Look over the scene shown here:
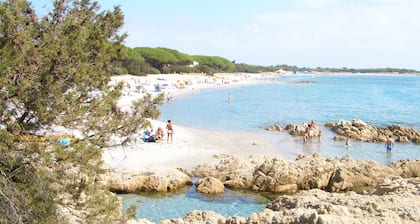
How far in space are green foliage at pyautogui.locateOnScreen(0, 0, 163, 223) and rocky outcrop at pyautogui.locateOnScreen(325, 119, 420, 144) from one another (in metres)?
25.2

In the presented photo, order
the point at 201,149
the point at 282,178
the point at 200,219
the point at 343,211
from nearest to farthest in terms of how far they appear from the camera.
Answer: the point at 343,211 → the point at 200,219 → the point at 282,178 → the point at 201,149

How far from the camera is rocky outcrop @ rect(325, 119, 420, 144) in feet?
98.1

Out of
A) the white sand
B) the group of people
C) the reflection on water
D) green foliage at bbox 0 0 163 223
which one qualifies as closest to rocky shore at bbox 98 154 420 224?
the reflection on water

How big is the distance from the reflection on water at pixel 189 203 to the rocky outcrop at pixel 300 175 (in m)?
0.56

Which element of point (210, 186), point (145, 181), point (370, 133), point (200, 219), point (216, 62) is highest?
point (216, 62)

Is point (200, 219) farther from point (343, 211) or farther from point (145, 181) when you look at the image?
point (145, 181)

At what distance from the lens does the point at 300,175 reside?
1570 centimetres

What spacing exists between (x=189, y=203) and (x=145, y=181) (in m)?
1.91

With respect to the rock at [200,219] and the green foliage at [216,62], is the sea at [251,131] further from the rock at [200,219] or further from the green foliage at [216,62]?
the green foliage at [216,62]

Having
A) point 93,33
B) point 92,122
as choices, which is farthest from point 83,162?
point 93,33

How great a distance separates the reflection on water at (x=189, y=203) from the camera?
13.2 m

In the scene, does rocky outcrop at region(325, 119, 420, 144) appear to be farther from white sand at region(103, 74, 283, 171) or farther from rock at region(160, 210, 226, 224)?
rock at region(160, 210, 226, 224)

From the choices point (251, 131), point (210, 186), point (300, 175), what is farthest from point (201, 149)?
point (251, 131)

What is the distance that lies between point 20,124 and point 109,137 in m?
1.34
